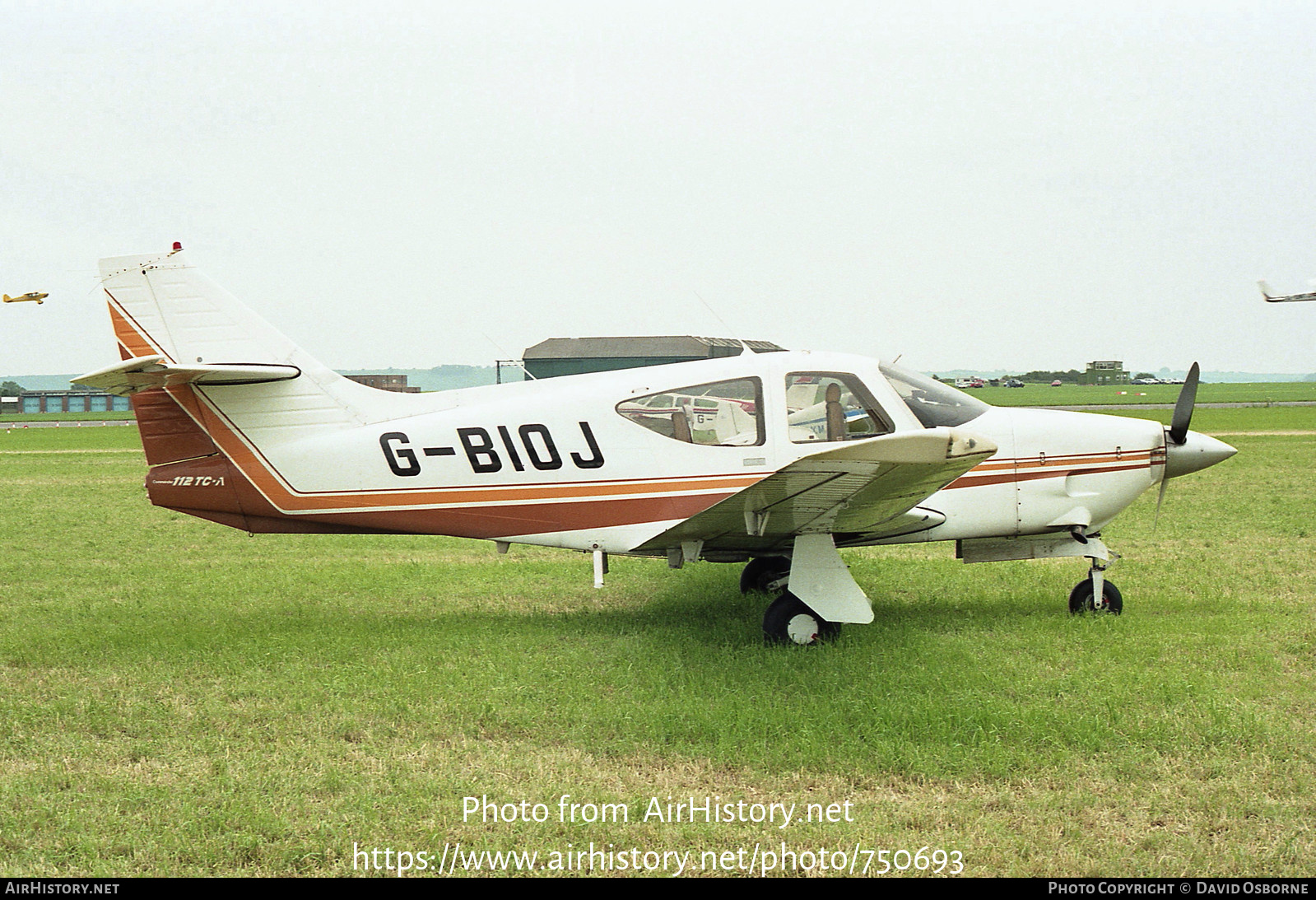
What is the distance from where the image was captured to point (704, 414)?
23.2 ft

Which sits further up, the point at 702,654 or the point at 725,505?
the point at 725,505

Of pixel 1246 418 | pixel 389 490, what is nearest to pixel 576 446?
pixel 389 490

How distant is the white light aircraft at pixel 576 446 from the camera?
699cm

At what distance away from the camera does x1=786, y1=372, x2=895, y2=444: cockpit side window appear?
6.97m

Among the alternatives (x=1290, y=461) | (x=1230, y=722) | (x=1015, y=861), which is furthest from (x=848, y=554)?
(x=1290, y=461)

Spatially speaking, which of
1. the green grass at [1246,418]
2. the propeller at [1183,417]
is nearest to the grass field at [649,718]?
the propeller at [1183,417]

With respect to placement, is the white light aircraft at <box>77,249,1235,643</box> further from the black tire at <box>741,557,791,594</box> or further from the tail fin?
the black tire at <box>741,557,791,594</box>

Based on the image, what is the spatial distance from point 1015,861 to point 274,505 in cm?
575

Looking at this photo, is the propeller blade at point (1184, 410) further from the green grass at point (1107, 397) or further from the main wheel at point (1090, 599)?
the green grass at point (1107, 397)

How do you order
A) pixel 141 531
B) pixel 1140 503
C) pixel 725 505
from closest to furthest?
pixel 725 505 → pixel 141 531 → pixel 1140 503

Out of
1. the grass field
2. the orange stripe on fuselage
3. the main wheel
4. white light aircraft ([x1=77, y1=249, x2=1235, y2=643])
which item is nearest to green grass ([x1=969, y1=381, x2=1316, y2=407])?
the main wheel

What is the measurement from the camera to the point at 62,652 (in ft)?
22.5

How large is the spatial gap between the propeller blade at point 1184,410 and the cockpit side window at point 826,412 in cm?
250
